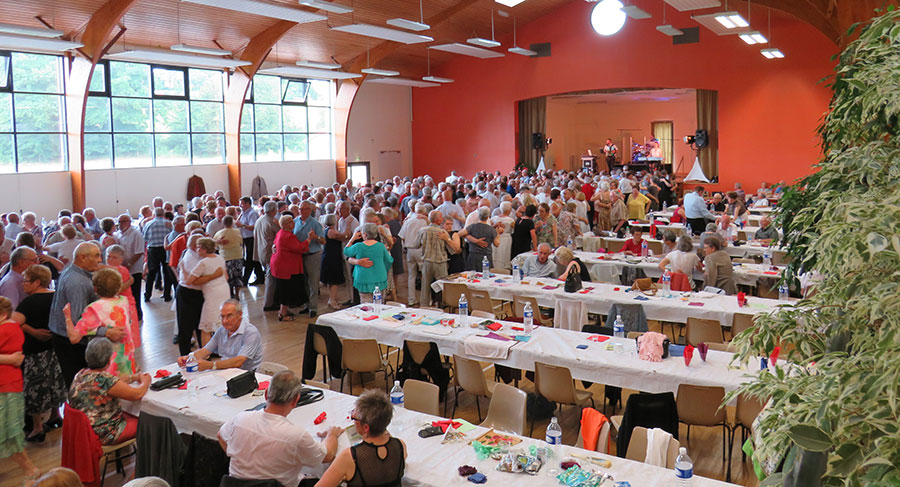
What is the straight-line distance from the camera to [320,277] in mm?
10250

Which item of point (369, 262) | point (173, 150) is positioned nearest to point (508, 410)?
point (369, 262)

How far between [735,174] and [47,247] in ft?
56.2

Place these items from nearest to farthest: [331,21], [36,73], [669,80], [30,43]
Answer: [30,43]
[36,73]
[331,21]
[669,80]

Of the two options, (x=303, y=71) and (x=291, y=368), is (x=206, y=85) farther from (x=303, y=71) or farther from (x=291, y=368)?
(x=291, y=368)

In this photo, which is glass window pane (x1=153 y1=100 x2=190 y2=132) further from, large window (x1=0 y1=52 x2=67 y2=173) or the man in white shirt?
the man in white shirt

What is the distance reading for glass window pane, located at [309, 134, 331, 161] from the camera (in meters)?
21.9

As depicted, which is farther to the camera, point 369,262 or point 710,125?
point 710,125

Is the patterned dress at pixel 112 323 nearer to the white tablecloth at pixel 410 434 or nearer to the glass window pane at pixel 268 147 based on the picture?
the white tablecloth at pixel 410 434

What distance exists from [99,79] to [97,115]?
2.65ft

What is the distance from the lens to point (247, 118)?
19.7 metres

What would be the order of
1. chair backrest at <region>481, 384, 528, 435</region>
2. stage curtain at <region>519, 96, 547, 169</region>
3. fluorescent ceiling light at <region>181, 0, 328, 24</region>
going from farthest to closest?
stage curtain at <region>519, 96, 547, 169</region> < fluorescent ceiling light at <region>181, 0, 328, 24</region> < chair backrest at <region>481, 384, 528, 435</region>

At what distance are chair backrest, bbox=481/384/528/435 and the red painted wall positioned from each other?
15664mm

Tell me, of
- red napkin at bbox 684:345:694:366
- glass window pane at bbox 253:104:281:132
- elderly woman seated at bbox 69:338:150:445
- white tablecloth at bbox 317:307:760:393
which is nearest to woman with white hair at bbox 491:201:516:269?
white tablecloth at bbox 317:307:760:393

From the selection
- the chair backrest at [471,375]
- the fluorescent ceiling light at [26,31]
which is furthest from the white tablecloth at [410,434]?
the fluorescent ceiling light at [26,31]
